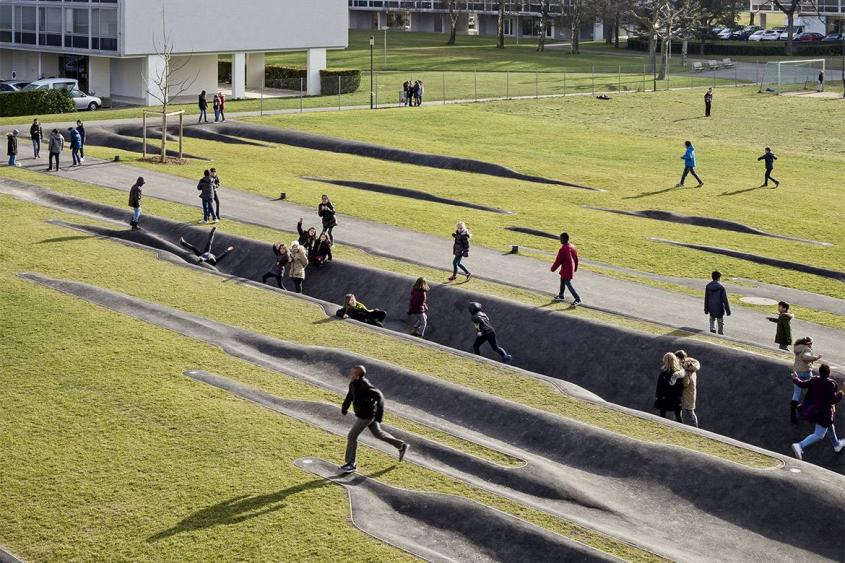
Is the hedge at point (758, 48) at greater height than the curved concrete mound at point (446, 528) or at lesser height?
greater

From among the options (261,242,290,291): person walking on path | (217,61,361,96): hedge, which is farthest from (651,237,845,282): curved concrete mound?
(217,61,361,96): hedge

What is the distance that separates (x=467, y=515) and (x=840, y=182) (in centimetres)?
3296

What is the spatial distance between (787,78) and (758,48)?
32281mm

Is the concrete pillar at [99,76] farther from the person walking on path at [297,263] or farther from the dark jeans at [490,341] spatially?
the dark jeans at [490,341]

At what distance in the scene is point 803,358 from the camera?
21562mm

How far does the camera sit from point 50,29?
224ft

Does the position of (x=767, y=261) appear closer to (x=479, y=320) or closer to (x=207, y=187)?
(x=479, y=320)

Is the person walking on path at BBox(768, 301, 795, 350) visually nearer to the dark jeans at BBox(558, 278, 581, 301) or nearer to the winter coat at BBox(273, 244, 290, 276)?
the dark jeans at BBox(558, 278, 581, 301)

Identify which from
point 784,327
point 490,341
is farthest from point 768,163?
point 490,341

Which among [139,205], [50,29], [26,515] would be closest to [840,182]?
[139,205]

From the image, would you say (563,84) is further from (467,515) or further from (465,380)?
(467,515)

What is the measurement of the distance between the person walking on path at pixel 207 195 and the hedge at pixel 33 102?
90.7 ft

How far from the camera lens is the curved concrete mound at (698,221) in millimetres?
36181

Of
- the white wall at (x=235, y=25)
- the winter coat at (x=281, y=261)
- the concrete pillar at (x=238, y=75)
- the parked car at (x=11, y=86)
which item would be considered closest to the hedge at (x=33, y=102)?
the parked car at (x=11, y=86)
